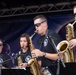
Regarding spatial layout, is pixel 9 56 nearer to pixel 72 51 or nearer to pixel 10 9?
pixel 10 9

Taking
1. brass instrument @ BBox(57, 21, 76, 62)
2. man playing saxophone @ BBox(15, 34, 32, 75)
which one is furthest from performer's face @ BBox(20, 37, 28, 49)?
brass instrument @ BBox(57, 21, 76, 62)

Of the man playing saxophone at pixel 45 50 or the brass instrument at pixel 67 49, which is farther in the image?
the man playing saxophone at pixel 45 50

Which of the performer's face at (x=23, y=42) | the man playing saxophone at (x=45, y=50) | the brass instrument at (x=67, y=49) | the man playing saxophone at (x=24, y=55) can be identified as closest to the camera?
the brass instrument at (x=67, y=49)

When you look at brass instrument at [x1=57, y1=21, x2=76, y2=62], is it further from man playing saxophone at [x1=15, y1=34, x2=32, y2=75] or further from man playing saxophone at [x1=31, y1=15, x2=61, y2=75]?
man playing saxophone at [x1=15, y1=34, x2=32, y2=75]

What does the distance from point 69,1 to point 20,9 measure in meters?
1.47

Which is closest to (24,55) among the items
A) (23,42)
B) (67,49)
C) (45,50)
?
(23,42)

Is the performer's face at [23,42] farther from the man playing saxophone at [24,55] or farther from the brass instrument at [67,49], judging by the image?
the brass instrument at [67,49]

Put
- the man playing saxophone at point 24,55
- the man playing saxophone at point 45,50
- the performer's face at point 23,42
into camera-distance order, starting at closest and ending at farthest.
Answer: the man playing saxophone at point 45,50
the man playing saxophone at point 24,55
the performer's face at point 23,42

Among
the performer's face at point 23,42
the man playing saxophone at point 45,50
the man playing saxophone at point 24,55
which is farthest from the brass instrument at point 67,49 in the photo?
the performer's face at point 23,42

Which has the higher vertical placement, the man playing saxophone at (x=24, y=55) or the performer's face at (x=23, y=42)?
the performer's face at (x=23, y=42)

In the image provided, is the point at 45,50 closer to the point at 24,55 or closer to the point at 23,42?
the point at 24,55

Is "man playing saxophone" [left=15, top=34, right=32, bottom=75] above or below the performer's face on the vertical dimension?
below

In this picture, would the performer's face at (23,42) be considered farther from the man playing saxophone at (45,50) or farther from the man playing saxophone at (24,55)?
the man playing saxophone at (45,50)

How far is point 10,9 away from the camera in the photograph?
7867mm
